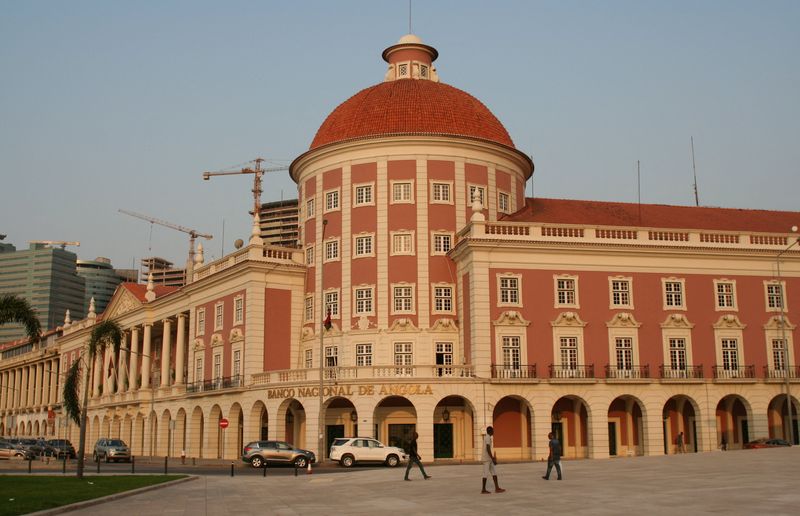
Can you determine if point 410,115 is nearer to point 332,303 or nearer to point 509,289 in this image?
point 332,303

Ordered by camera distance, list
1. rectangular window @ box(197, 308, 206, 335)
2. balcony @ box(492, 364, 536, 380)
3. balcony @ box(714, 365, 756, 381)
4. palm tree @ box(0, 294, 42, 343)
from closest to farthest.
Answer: palm tree @ box(0, 294, 42, 343) < balcony @ box(492, 364, 536, 380) < balcony @ box(714, 365, 756, 381) < rectangular window @ box(197, 308, 206, 335)

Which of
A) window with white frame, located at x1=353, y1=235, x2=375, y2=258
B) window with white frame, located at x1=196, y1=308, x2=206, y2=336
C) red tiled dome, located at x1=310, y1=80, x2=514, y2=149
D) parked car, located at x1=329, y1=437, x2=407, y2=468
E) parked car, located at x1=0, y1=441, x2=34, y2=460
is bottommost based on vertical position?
parked car, located at x1=0, y1=441, x2=34, y2=460

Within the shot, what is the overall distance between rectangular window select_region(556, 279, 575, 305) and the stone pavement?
60.0 ft

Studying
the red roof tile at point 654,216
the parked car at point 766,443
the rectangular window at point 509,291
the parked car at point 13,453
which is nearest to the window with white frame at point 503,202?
the red roof tile at point 654,216

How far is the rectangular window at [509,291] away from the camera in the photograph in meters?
54.9

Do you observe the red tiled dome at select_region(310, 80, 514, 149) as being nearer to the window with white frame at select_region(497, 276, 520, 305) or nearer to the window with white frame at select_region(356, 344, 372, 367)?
the window with white frame at select_region(497, 276, 520, 305)

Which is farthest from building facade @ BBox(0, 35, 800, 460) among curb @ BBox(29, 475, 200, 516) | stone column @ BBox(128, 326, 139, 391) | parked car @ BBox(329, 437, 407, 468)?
curb @ BBox(29, 475, 200, 516)

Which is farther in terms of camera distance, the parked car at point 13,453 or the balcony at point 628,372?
the parked car at point 13,453

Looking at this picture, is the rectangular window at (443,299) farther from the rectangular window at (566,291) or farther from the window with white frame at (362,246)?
the rectangular window at (566,291)

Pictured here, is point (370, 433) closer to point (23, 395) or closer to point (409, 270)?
point (409, 270)

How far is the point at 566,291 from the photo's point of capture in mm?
55969

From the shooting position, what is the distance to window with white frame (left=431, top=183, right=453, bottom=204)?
60.8 m

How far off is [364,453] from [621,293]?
19546 millimetres

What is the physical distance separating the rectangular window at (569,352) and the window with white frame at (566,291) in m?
2.14
